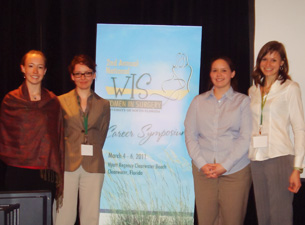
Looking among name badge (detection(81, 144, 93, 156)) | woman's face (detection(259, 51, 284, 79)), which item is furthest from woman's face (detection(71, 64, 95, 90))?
woman's face (detection(259, 51, 284, 79))

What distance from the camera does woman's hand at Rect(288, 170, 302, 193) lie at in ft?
8.02

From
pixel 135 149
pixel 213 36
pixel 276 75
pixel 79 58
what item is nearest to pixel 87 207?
pixel 135 149

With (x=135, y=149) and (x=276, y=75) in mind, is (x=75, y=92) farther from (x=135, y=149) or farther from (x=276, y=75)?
(x=276, y=75)

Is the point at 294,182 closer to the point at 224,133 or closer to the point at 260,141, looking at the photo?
the point at 260,141

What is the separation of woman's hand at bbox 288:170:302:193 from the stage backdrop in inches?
48.1

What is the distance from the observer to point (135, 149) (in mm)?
3602

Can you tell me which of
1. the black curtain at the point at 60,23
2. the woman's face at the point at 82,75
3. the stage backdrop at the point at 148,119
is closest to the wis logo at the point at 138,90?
the stage backdrop at the point at 148,119

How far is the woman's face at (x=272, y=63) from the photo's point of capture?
2.65 metres

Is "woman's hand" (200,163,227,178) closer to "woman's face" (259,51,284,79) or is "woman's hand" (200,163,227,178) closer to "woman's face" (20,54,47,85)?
"woman's face" (259,51,284,79)

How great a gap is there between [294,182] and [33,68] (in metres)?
2.12

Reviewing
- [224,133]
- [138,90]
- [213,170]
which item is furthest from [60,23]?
[213,170]

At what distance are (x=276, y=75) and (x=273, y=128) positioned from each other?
0.41 metres

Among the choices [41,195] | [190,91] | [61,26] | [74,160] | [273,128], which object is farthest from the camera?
[61,26]

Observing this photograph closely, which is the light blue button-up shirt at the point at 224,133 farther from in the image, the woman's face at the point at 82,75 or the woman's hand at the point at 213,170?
the woman's face at the point at 82,75
